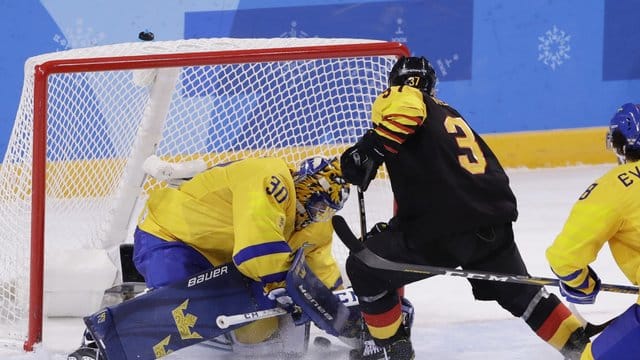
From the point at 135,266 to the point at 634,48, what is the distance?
126 inches

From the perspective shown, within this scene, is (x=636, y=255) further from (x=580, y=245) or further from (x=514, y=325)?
(x=514, y=325)

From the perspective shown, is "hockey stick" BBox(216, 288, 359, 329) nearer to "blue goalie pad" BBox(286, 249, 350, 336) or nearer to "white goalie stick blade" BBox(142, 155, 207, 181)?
"blue goalie pad" BBox(286, 249, 350, 336)

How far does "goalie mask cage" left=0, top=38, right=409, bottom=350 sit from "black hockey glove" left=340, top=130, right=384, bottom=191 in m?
0.58

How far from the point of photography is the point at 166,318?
3.35 m

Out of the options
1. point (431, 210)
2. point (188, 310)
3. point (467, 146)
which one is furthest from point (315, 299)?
point (467, 146)

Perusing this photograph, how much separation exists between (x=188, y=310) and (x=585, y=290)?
1048mm

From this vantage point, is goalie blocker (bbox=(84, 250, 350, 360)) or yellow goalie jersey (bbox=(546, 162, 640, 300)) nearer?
yellow goalie jersey (bbox=(546, 162, 640, 300))

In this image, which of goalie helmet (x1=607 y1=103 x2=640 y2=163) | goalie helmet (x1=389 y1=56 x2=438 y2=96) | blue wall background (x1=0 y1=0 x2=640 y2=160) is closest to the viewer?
goalie helmet (x1=607 y1=103 x2=640 y2=163)

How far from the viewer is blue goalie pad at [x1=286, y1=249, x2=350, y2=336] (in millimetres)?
3307

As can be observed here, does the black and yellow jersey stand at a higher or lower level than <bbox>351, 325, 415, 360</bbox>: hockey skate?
higher

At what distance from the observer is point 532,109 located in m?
6.02

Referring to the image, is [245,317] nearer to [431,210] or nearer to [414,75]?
[431,210]

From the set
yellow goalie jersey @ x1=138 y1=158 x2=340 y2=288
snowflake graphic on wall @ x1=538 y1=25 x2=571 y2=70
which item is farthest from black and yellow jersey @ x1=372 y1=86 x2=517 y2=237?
snowflake graphic on wall @ x1=538 y1=25 x2=571 y2=70

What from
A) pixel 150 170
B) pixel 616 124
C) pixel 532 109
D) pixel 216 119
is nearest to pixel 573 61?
pixel 532 109
